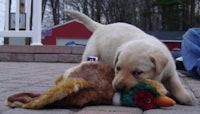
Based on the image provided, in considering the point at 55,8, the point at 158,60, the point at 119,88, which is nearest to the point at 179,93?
the point at 158,60

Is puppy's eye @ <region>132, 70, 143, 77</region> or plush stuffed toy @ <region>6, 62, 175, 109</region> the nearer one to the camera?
plush stuffed toy @ <region>6, 62, 175, 109</region>

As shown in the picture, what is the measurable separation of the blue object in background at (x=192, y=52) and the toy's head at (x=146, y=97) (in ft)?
6.34

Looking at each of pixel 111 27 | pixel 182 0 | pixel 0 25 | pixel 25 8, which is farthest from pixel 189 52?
pixel 182 0

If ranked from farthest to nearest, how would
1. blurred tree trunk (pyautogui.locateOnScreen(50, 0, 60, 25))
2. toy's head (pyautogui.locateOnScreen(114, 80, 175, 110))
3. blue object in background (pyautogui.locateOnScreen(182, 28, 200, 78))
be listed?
blurred tree trunk (pyautogui.locateOnScreen(50, 0, 60, 25)) < blue object in background (pyautogui.locateOnScreen(182, 28, 200, 78)) < toy's head (pyautogui.locateOnScreen(114, 80, 175, 110))

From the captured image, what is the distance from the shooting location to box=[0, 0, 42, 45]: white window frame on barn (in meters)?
7.32

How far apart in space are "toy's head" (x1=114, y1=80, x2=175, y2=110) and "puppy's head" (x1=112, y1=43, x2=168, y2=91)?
3 centimetres

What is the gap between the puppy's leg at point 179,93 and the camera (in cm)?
227

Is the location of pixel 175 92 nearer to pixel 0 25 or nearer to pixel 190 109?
pixel 190 109

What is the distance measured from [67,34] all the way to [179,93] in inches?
789

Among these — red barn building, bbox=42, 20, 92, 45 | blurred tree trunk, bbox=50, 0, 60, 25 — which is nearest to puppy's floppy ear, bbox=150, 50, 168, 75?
red barn building, bbox=42, 20, 92, 45

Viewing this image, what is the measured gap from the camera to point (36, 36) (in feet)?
24.1

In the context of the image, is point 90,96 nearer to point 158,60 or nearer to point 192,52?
point 158,60

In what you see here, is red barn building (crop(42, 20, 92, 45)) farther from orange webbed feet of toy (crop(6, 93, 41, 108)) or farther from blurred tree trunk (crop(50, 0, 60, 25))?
orange webbed feet of toy (crop(6, 93, 41, 108))

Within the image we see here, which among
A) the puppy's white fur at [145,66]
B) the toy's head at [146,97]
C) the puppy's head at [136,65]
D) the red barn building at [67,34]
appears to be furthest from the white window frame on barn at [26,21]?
the red barn building at [67,34]
